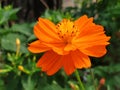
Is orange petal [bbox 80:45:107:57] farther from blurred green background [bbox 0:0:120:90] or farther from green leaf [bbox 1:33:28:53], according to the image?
green leaf [bbox 1:33:28:53]

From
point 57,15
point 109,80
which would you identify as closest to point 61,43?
point 109,80

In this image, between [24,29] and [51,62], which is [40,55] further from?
[51,62]

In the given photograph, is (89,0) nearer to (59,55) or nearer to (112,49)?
(112,49)

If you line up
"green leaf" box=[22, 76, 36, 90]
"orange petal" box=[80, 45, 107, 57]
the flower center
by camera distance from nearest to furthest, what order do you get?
"orange petal" box=[80, 45, 107, 57], the flower center, "green leaf" box=[22, 76, 36, 90]

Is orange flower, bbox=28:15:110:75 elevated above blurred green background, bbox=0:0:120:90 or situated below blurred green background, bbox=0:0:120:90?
above

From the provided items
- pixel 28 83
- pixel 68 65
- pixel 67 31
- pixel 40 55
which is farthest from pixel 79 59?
pixel 40 55

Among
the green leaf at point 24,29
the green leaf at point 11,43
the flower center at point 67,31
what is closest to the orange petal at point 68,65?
the flower center at point 67,31

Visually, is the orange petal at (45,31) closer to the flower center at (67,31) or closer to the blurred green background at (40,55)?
the flower center at (67,31)

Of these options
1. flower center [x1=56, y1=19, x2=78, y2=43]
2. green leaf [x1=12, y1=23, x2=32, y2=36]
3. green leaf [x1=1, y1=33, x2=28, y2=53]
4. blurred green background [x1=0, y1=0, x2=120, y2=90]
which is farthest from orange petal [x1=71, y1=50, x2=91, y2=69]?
green leaf [x1=12, y1=23, x2=32, y2=36]
